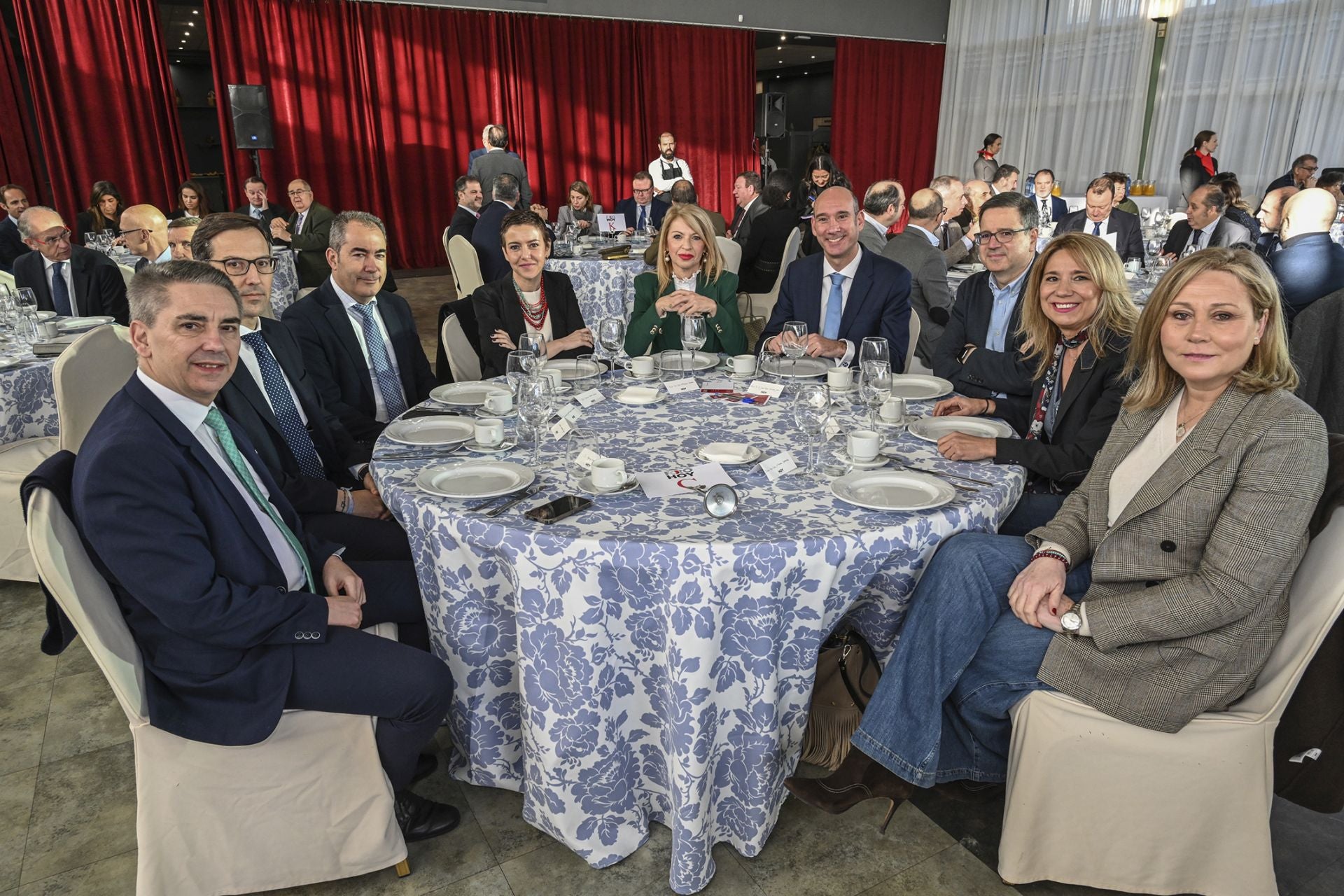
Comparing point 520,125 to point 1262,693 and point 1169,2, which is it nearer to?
point 1169,2

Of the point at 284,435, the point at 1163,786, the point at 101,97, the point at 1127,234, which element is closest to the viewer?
the point at 1163,786

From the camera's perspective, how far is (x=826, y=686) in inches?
80.6

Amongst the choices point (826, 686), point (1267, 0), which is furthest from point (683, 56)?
point (826, 686)

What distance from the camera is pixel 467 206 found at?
289 inches

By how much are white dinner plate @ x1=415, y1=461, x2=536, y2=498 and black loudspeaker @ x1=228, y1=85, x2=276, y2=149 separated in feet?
27.5

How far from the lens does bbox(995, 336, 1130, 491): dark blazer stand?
2021mm

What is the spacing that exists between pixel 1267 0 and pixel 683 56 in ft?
22.5

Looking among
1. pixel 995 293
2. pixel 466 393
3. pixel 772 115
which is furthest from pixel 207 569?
pixel 772 115

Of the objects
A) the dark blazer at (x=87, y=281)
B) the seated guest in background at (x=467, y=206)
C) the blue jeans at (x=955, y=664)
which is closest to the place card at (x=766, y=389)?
the blue jeans at (x=955, y=664)

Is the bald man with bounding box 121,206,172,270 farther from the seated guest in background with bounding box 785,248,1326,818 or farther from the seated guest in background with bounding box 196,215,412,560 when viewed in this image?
the seated guest in background with bounding box 785,248,1326,818

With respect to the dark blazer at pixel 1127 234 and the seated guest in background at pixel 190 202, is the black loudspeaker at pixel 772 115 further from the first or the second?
the seated guest in background at pixel 190 202

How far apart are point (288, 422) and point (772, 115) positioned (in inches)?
428

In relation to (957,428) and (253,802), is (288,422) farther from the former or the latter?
(957,428)

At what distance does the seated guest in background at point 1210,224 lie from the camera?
516 cm
